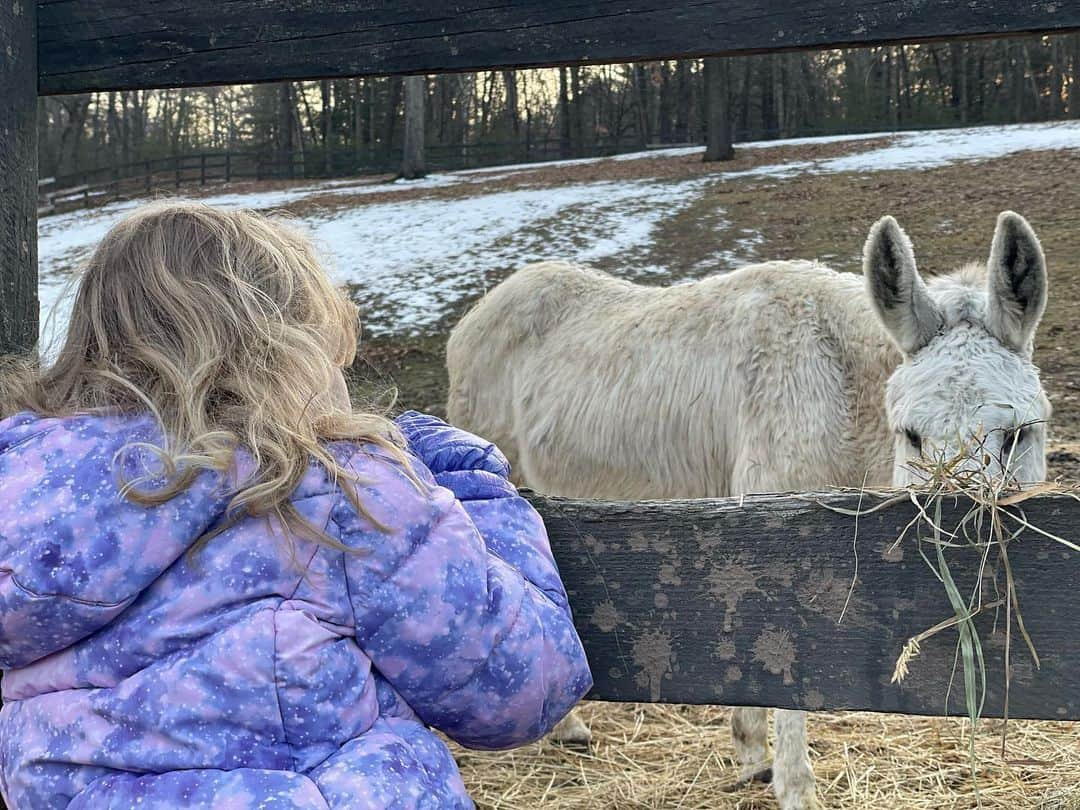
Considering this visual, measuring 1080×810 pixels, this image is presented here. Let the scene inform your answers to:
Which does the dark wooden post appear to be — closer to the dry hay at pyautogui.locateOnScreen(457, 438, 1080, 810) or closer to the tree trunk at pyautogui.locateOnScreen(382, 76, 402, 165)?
the dry hay at pyautogui.locateOnScreen(457, 438, 1080, 810)

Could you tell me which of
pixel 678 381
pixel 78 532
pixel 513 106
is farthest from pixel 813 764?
pixel 513 106

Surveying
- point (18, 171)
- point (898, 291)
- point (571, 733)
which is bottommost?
point (571, 733)

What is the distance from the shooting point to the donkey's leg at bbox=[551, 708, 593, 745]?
4.29 meters

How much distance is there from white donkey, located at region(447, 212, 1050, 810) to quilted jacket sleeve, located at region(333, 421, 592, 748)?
0.80 m

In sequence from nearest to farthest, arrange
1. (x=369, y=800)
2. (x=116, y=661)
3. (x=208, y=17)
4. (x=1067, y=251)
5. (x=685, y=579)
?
(x=369, y=800)
(x=116, y=661)
(x=685, y=579)
(x=208, y=17)
(x=1067, y=251)

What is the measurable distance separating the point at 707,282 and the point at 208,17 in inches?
126

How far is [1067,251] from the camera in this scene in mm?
11867

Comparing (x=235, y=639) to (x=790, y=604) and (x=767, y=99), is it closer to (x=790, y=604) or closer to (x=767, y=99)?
(x=790, y=604)

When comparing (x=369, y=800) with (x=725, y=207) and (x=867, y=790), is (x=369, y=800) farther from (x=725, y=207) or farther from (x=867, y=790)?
(x=725, y=207)

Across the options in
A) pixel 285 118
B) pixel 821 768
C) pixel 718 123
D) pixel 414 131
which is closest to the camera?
pixel 821 768

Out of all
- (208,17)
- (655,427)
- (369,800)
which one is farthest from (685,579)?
(655,427)

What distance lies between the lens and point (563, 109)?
37.6m

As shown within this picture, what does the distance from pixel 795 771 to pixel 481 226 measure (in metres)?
14.9

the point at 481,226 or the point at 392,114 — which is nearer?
the point at 481,226
